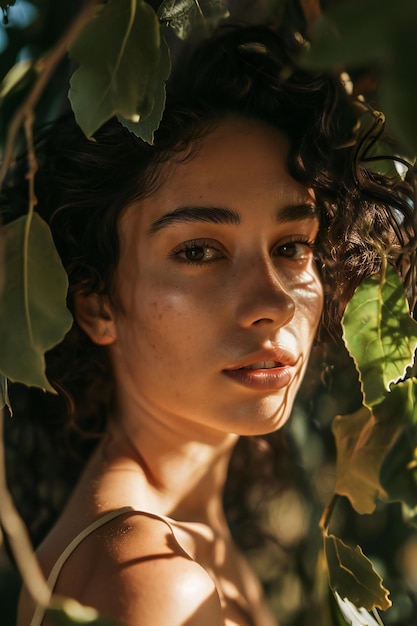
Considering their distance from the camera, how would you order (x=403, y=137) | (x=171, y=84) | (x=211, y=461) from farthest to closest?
(x=211, y=461) < (x=171, y=84) < (x=403, y=137)

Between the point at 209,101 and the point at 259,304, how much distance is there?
1.05 feet

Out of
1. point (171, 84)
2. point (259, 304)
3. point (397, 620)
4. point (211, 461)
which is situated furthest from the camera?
point (397, 620)

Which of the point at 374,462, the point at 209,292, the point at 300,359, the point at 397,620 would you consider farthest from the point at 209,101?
the point at 397,620

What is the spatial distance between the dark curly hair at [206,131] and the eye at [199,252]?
3.9 inches

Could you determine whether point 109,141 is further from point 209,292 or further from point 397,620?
point 397,620

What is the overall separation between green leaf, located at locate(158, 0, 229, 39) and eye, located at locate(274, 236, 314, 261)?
13.7 inches

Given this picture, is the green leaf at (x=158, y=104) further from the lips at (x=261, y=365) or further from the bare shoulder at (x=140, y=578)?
the bare shoulder at (x=140, y=578)

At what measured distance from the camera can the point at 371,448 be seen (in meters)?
1.01

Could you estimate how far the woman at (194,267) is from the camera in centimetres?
118

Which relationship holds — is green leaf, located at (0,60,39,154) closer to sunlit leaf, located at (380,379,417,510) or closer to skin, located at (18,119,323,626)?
skin, located at (18,119,323,626)

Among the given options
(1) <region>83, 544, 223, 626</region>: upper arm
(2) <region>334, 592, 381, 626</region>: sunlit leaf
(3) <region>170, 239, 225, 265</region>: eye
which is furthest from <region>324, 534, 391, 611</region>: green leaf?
(3) <region>170, 239, 225, 265</region>: eye

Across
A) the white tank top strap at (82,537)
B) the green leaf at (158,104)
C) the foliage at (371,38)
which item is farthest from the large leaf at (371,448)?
the foliage at (371,38)

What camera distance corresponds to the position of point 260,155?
1.23 metres

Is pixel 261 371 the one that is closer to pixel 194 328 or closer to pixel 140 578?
pixel 194 328
